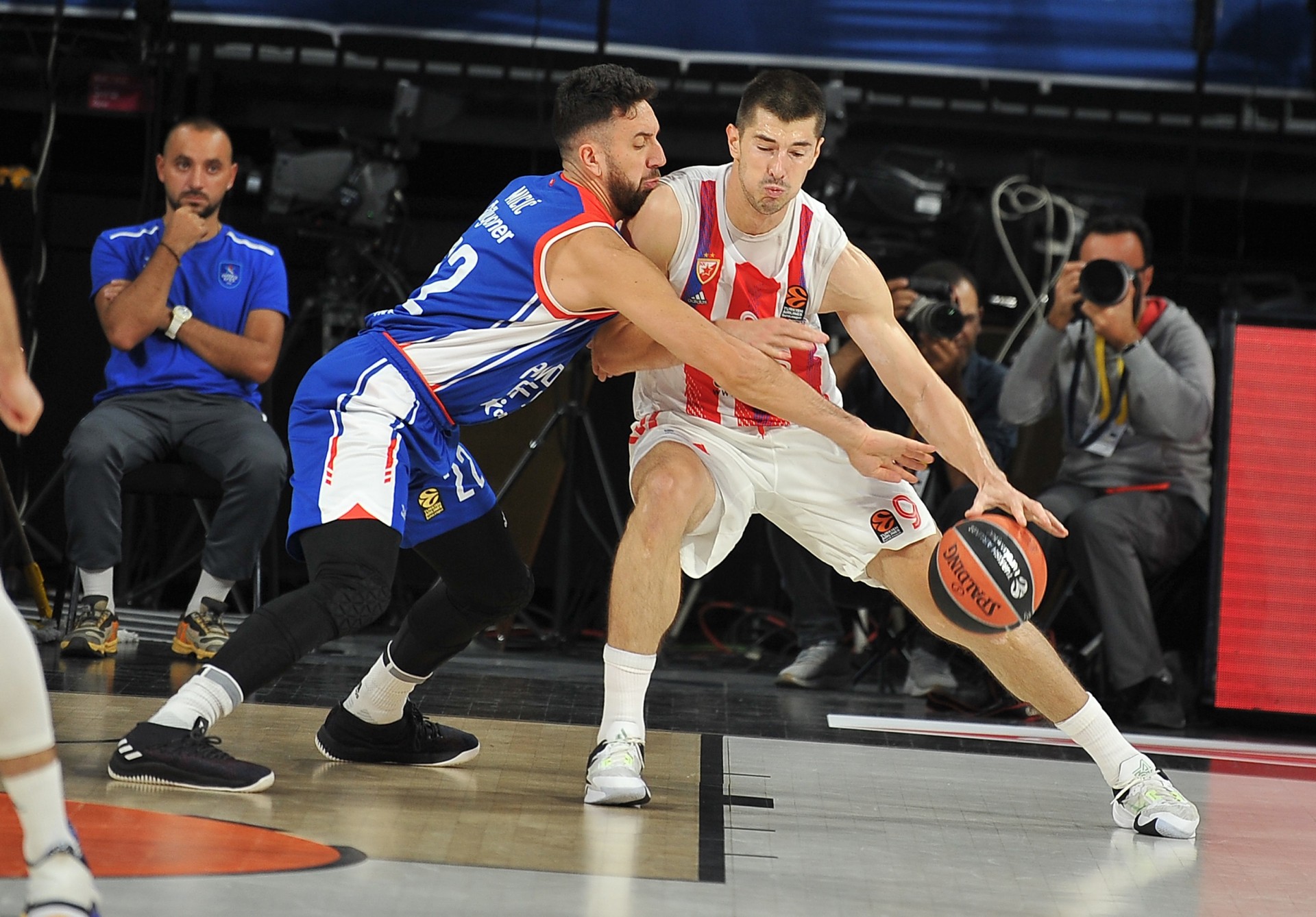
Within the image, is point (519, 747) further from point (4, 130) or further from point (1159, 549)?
point (4, 130)

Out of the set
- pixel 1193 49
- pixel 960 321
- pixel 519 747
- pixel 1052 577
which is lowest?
pixel 519 747

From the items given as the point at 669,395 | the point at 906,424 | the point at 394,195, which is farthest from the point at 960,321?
the point at 394,195

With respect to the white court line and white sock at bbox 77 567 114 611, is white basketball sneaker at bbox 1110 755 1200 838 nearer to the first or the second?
the white court line

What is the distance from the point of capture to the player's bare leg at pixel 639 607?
2.91 meters

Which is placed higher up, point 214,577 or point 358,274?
point 358,274

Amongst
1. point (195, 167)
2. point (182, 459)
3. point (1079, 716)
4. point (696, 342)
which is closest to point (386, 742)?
point (696, 342)

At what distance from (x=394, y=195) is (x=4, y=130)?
205cm

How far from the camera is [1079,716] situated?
298 cm

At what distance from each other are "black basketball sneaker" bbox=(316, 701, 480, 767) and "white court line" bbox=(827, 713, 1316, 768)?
1.18m

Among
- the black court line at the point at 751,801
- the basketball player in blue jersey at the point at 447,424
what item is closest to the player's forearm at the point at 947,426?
the basketball player in blue jersey at the point at 447,424

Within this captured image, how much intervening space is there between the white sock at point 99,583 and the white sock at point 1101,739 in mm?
2754

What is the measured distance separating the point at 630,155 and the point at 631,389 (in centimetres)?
281

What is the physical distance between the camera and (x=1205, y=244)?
618 centimetres

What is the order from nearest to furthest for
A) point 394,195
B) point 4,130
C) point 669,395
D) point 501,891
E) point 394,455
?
point 501,891
point 394,455
point 669,395
point 394,195
point 4,130
